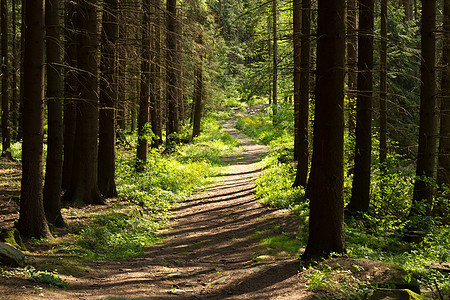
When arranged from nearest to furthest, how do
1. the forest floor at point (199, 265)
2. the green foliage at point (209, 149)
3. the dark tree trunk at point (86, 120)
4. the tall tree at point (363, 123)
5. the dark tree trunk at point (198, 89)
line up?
the forest floor at point (199, 265), the tall tree at point (363, 123), the dark tree trunk at point (86, 120), the dark tree trunk at point (198, 89), the green foliage at point (209, 149)

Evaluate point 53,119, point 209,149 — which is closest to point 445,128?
point 53,119

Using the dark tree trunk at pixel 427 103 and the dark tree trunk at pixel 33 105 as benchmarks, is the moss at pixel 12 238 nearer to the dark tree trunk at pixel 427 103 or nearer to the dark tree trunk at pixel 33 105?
the dark tree trunk at pixel 33 105

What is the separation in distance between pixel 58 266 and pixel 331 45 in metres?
5.96

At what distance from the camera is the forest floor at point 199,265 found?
5832 millimetres

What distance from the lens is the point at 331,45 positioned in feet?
21.4

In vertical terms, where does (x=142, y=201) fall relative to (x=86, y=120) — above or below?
below

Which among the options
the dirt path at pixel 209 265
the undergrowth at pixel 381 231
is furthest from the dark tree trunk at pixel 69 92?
the undergrowth at pixel 381 231

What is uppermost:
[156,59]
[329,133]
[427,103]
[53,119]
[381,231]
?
[156,59]

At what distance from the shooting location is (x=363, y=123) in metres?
10.2

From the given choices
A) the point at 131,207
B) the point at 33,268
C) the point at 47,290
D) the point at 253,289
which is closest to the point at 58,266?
the point at 33,268

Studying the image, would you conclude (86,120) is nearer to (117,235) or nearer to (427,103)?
(117,235)

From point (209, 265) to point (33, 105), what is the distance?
471cm

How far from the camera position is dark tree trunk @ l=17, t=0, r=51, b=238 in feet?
24.4

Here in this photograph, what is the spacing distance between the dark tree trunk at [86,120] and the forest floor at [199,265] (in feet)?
1.98
